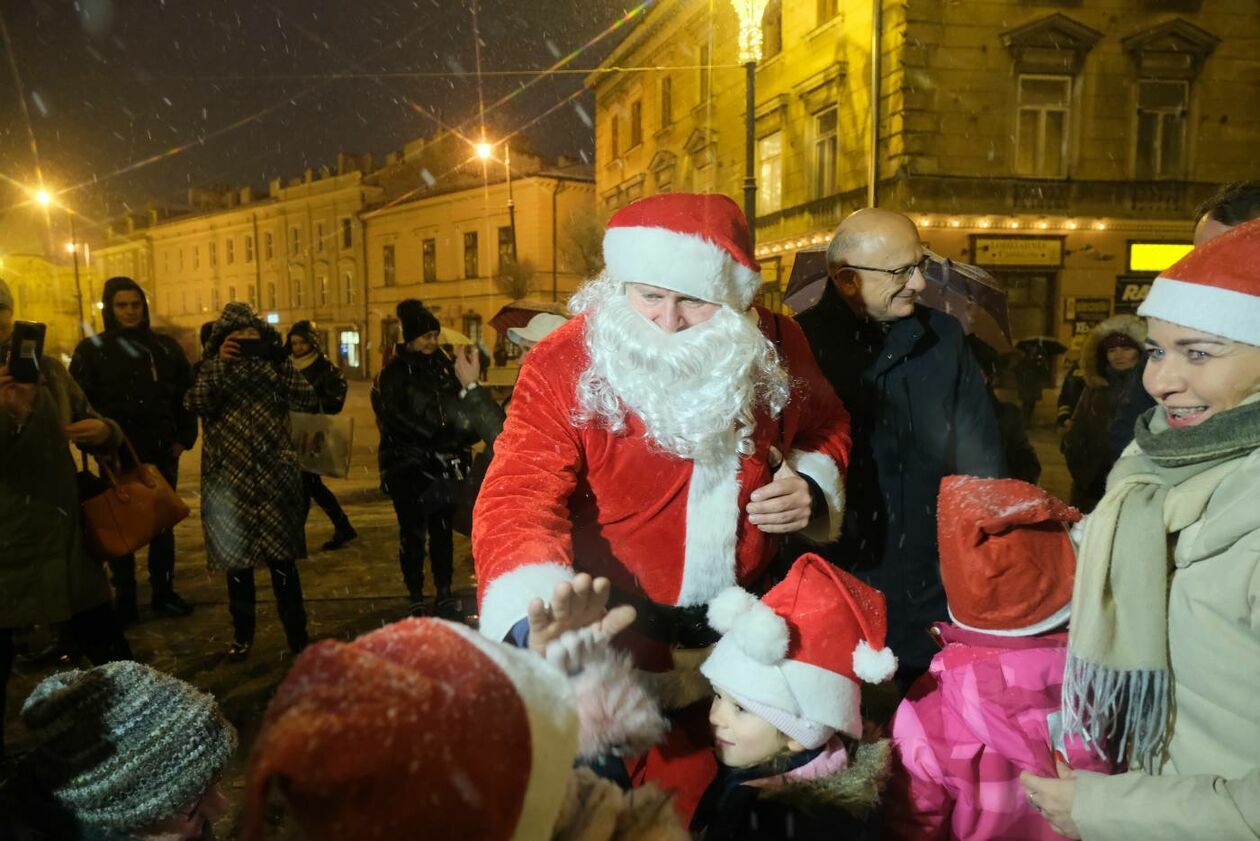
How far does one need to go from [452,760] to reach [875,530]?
227 centimetres

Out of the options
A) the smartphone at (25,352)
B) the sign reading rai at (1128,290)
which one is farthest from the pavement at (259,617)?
the sign reading rai at (1128,290)

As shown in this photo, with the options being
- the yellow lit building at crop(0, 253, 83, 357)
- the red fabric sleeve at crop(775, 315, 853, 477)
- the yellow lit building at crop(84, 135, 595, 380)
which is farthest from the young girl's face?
the yellow lit building at crop(0, 253, 83, 357)

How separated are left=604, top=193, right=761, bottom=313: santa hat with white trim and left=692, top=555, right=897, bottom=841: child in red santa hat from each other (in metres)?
0.73

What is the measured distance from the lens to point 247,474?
4.27 meters

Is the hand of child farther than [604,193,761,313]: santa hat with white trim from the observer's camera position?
No

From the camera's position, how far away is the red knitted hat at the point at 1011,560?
73.6 inches

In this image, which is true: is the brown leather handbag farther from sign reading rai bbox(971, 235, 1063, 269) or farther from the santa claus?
sign reading rai bbox(971, 235, 1063, 269)

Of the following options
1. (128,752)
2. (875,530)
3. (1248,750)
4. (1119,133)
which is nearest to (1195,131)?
(1119,133)

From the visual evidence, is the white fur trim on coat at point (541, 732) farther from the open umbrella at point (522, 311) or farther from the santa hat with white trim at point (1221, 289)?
the open umbrella at point (522, 311)

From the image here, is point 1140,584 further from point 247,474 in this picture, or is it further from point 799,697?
point 247,474

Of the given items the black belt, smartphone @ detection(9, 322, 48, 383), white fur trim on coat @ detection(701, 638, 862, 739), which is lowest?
white fur trim on coat @ detection(701, 638, 862, 739)

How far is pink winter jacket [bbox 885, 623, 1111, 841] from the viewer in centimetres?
188

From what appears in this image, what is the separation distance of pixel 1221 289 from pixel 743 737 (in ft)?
4.29

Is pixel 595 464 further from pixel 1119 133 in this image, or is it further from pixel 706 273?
pixel 1119 133
